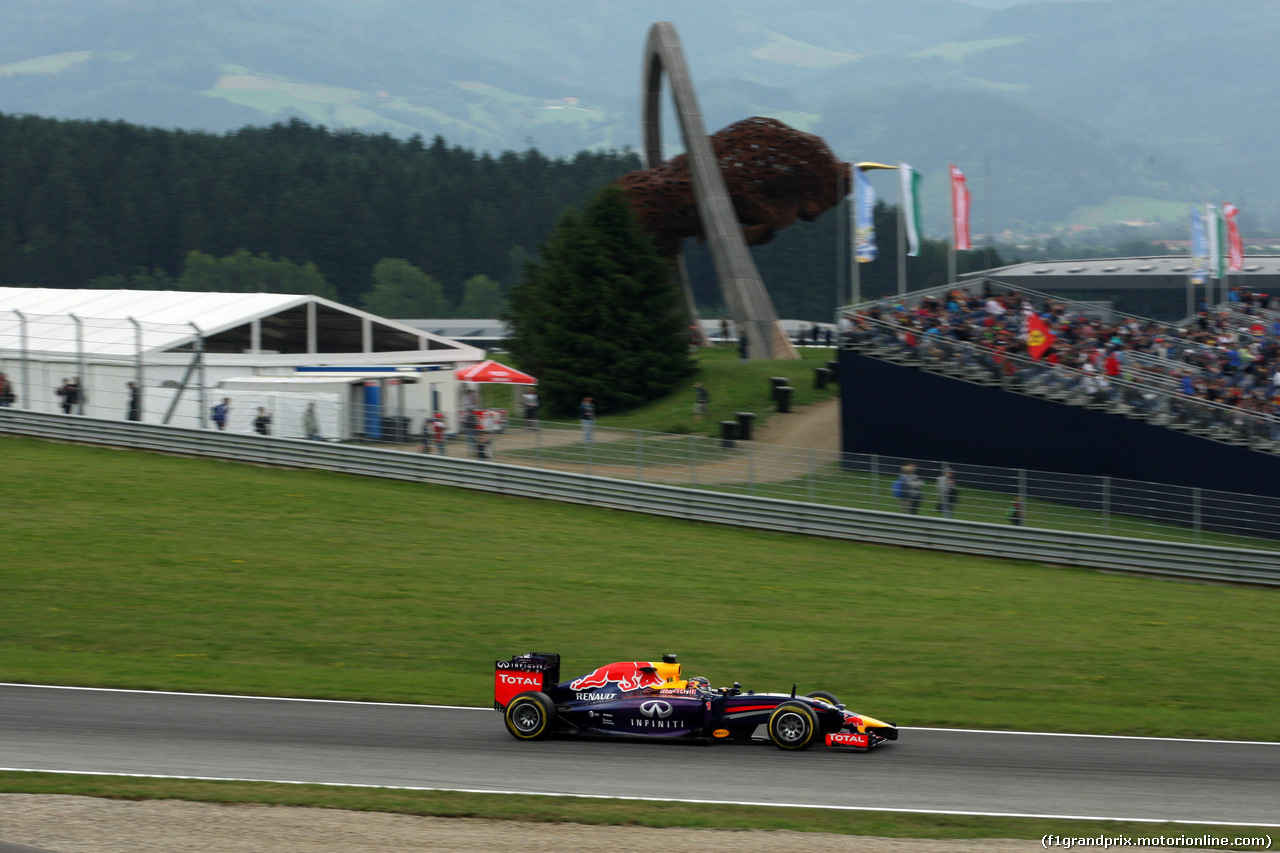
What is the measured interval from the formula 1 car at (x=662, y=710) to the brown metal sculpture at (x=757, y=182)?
3391 centimetres

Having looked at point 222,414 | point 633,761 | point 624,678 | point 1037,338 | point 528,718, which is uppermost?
point 1037,338

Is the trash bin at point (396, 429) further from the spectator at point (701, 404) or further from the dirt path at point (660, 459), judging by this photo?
the spectator at point (701, 404)

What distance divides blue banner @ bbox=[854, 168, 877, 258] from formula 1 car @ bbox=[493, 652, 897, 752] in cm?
2550

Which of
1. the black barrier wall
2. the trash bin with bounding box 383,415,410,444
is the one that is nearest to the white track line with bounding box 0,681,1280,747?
the trash bin with bounding box 383,415,410,444

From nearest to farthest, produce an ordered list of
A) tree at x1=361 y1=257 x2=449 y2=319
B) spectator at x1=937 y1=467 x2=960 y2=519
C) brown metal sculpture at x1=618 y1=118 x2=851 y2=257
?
1. spectator at x1=937 y1=467 x2=960 y2=519
2. brown metal sculpture at x1=618 y1=118 x2=851 y2=257
3. tree at x1=361 y1=257 x2=449 y2=319

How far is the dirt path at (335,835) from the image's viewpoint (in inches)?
358

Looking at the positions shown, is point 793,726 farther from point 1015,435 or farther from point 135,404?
point 135,404

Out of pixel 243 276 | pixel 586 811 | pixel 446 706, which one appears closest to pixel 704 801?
pixel 586 811

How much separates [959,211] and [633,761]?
3105 centimetres

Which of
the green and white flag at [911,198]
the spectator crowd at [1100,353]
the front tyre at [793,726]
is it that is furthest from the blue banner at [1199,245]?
the front tyre at [793,726]

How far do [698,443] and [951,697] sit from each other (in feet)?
39.3

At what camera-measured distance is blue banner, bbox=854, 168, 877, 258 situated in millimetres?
36219

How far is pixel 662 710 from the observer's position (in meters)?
12.0

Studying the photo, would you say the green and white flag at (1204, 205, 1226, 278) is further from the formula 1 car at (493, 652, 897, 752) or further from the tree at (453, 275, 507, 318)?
the tree at (453, 275, 507, 318)
